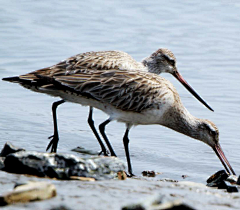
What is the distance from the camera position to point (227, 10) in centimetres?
1623

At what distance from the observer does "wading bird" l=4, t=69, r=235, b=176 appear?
779 centimetres

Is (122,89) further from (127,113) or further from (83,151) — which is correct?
(83,151)

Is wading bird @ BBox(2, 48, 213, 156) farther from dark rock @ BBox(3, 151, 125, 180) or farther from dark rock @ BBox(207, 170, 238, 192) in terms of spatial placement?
dark rock @ BBox(3, 151, 125, 180)

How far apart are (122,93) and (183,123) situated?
0.98 m

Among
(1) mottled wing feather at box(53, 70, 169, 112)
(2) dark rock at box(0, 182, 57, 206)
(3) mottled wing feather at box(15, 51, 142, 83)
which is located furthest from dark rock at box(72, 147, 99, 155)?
(2) dark rock at box(0, 182, 57, 206)

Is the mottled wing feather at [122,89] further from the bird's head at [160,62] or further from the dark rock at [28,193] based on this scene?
the dark rock at [28,193]

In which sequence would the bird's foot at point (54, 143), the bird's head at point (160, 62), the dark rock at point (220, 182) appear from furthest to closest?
the bird's head at point (160, 62) < the bird's foot at point (54, 143) < the dark rock at point (220, 182)

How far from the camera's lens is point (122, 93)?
25.7 feet

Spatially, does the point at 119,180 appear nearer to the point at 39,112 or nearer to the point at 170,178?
the point at 170,178

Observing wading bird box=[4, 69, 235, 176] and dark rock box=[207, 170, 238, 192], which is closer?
dark rock box=[207, 170, 238, 192]

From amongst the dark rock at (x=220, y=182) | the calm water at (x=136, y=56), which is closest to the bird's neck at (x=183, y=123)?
the calm water at (x=136, y=56)

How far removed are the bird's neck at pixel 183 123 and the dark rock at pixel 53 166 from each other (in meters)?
2.25

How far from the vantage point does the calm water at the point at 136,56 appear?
873 centimetres

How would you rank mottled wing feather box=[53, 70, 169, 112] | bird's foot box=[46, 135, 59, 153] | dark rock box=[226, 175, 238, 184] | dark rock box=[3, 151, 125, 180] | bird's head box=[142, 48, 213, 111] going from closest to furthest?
1. dark rock box=[3, 151, 125, 180]
2. dark rock box=[226, 175, 238, 184]
3. mottled wing feather box=[53, 70, 169, 112]
4. bird's foot box=[46, 135, 59, 153]
5. bird's head box=[142, 48, 213, 111]
